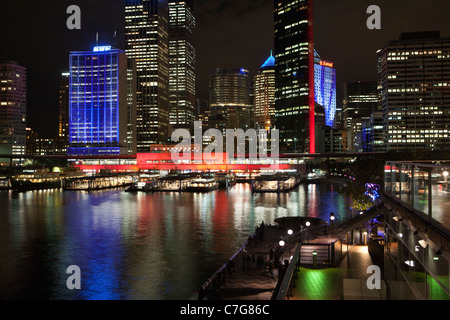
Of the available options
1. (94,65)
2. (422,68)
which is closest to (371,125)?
(422,68)

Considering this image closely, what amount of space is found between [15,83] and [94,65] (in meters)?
58.2

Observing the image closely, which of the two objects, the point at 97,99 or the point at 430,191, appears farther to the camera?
the point at 97,99

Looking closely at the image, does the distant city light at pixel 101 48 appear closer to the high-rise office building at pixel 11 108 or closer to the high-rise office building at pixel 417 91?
the high-rise office building at pixel 11 108

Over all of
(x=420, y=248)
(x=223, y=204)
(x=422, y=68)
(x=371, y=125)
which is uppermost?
(x=422, y=68)

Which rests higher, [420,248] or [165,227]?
[420,248]

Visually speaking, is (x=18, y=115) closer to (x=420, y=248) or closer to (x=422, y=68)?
(x=422, y=68)

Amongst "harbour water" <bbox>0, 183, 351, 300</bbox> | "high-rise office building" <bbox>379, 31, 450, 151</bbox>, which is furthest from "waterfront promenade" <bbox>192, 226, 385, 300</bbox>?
"high-rise office building" <bbox>379, 31, 450, 151</bbox>

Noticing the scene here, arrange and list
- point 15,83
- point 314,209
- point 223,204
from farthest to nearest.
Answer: point 15,83
point 223,204
point 314,209

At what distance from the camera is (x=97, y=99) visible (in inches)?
6609

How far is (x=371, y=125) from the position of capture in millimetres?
184000

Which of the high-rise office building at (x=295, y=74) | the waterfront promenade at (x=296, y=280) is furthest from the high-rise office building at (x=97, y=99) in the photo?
the waterfront promenade at (x=296, y=280)

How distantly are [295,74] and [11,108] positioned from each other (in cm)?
13971

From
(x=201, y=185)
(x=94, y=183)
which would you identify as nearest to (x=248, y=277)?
(x=201, y=185)

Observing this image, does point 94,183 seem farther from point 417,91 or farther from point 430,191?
point 417,91
